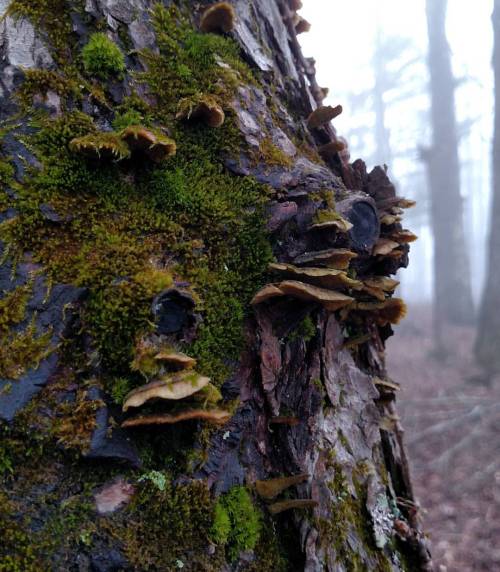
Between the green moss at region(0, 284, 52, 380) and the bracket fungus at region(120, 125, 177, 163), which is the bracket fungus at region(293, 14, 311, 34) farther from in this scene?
the green moss at region(0, 284, 52, 380)

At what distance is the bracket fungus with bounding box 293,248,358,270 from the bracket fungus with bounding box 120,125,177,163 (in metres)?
0.73

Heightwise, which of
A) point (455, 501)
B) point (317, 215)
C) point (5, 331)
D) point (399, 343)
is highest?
point (317, 215)

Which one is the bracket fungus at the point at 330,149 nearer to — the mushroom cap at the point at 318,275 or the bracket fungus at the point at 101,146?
the mushroom cap at the point at 318,275

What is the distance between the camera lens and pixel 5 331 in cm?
165

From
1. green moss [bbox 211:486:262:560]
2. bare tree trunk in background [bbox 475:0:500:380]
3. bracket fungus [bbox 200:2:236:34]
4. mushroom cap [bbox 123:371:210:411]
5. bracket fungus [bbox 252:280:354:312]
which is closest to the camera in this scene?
mushroom cap [bbox 123:371:210:411]

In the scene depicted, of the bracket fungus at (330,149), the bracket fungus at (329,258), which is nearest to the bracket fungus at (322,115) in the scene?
the bracket fungus at (330,149)

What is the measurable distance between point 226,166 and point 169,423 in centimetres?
119

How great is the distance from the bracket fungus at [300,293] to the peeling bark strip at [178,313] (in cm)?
1

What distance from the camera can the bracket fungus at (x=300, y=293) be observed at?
1.83m

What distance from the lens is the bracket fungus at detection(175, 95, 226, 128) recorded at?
2.01 m

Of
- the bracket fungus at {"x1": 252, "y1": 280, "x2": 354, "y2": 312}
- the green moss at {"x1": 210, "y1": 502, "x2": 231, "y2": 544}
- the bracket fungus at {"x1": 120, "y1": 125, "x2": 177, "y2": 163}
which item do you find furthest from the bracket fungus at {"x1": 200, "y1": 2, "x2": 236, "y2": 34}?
the green moss at {"x1": 210, "y1": 502, "x2": 231, "y2": 544}

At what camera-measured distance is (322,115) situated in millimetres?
2670

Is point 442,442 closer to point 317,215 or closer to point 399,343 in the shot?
point 317,215

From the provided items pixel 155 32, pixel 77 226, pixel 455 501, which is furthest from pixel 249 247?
pixel 455 501
